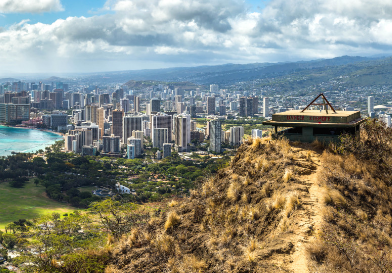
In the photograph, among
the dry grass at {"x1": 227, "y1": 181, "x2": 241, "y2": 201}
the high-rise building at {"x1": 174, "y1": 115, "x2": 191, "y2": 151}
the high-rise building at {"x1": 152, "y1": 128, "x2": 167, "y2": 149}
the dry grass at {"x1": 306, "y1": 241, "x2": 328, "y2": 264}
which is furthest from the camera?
the high-rise building at {"x1": 152, "y1": 128, "x2": 167, "y2": 149}

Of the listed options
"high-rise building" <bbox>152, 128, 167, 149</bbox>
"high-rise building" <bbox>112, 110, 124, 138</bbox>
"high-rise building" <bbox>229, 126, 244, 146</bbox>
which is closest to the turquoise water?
"high-rise building" <bbox>112, 110, 124, 138</bbox>

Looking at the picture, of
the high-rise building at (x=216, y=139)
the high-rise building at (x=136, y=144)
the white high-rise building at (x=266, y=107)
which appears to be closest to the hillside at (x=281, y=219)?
the high-rise building at (x=136, y=144)

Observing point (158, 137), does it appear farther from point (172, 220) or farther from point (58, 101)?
point (58, 101)

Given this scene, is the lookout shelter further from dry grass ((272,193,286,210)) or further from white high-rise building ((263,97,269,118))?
white high-rise building ((263,97,269,118))

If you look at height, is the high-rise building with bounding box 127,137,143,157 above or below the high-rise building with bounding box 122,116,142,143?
below

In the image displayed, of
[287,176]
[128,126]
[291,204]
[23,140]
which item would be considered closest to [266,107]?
[128,126]

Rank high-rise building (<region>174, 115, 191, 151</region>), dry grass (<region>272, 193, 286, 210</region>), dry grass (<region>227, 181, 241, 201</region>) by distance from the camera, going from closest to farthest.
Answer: dry grass (<region>272, 193, 286, 210</region>) < dry grass (<region>227, 181, 241, 201</region>) < high-rise building (<region>174, 115, 191, 151</region>)

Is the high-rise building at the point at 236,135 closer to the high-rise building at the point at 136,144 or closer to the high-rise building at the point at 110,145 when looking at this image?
the high-rise building at the point at 136,144
